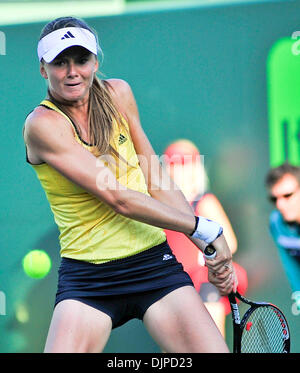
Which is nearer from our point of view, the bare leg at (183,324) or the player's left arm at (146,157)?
the bare leg at (183,324)

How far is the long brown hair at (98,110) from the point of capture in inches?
109

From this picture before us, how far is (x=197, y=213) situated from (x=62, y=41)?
1650 mm

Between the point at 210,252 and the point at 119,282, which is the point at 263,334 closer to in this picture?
the point at 210,252

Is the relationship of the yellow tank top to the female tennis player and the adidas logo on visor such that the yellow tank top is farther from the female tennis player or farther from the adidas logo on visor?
the adidas logo on visor

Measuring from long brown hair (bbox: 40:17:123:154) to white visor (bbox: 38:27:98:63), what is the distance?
0.15 ft

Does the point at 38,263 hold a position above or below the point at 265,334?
above

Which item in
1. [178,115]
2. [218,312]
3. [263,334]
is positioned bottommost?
[218,312]

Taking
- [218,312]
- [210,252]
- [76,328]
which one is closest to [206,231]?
[210,252]

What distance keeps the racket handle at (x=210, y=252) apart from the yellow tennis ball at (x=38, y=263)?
158 centimetres

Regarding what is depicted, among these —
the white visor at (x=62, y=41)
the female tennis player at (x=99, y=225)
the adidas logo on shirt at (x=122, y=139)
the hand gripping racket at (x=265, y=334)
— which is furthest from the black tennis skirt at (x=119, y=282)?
the white visor at (x=62, y=41)

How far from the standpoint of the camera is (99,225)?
2.78m

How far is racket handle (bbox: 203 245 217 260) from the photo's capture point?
281 cm

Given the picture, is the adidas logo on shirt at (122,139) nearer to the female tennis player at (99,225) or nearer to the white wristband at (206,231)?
the female tennis player at (99,225)
